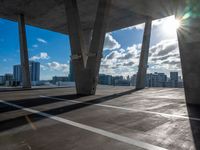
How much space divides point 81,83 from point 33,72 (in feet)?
196

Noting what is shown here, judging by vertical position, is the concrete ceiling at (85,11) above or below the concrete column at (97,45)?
above

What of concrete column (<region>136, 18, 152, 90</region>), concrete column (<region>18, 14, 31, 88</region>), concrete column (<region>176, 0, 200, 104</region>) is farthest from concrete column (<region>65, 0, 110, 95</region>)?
concrete column (<region>18, 14, 31, 88</region>)

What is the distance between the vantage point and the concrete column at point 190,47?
9906mm

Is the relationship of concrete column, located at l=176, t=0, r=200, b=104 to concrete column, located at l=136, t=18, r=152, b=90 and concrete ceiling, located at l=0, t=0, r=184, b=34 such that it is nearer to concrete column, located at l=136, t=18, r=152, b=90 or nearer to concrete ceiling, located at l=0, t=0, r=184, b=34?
concrete ceiling, located at l=0, t=0, r=184, b=34

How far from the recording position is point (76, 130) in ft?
16.8

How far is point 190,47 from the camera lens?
33.6 ft

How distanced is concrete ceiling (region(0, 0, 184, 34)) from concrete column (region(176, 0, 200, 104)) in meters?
10.8

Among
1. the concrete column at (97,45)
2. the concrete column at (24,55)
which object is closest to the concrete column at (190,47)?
the concrete column at (97,45)

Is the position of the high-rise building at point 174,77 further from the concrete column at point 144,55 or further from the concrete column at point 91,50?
the concrete column at point 91,50

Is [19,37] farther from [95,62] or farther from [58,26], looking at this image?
[95,62]

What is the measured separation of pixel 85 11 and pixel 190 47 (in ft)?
59.1

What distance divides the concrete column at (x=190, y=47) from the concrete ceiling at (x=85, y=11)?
10.8m

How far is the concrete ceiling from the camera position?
21.7 metres

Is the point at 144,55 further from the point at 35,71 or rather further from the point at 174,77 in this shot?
the point at 174,77
